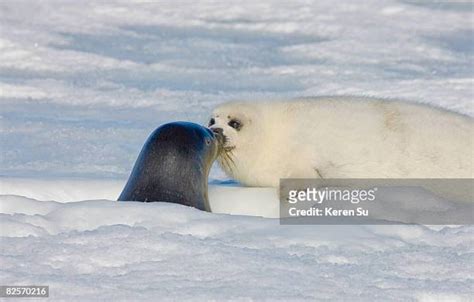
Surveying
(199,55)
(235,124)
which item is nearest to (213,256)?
(235,124)

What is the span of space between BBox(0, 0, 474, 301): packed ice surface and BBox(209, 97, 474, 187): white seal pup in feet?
1.29

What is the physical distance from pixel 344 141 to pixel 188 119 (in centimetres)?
261

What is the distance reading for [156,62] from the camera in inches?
424

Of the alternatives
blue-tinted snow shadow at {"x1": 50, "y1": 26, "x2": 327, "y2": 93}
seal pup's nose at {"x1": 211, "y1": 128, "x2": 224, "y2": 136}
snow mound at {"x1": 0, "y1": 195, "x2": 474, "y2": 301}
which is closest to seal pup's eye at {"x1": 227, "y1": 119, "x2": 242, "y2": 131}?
seal pup's nose at {"x1": 211, "y1": 128, "x2": 224, "y2": 136}

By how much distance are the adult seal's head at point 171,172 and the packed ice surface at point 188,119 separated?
0.35 m

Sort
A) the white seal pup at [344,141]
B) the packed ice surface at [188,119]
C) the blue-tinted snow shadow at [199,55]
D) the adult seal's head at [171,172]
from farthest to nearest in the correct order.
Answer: the blue-tinted snow shadow at [199,55] < the white seal pup at [344,141] < the adult seal's head at [171,172] < the packed ice surface at [188,119]

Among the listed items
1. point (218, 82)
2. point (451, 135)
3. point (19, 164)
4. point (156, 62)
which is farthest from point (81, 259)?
point (156, 62)

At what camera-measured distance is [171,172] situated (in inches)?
190

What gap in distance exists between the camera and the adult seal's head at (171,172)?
476cm

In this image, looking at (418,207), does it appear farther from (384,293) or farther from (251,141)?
(384,293)

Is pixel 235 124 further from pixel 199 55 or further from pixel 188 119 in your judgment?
pixel 199 55

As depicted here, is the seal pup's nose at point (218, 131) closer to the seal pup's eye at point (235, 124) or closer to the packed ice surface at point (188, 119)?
the seal pup's eye at point (235, 124)

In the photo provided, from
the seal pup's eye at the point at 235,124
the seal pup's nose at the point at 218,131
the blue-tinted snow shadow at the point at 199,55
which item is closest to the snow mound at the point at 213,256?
the seal pup's nose at the point at 218,131

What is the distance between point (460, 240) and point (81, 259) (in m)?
1.47
